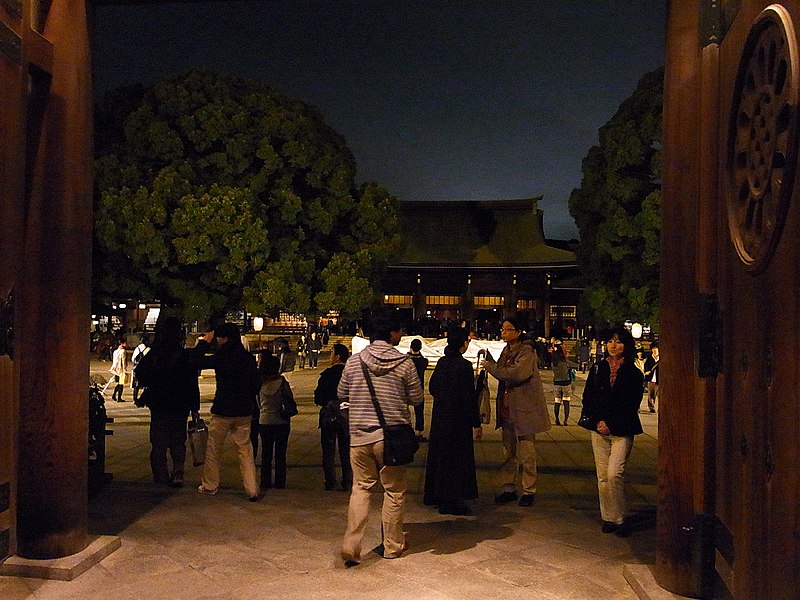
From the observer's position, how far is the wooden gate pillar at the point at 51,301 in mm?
4836

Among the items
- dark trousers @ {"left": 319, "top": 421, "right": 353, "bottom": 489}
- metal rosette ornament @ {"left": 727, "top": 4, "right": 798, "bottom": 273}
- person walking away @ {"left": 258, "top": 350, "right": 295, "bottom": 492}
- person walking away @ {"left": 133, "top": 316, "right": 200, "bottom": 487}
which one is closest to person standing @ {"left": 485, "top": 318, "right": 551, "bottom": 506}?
dark trousers @ {"left": 319, "top": 421, "right": 353, "bottom": 489}

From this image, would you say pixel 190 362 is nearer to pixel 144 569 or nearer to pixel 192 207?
pixel 144 569

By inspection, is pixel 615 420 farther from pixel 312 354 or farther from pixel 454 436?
pixel 312 354

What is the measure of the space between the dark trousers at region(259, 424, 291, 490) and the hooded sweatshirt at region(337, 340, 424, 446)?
2.50 metres

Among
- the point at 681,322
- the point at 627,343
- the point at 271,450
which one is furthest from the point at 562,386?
the point at 681,322

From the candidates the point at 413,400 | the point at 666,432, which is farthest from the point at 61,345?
the point at 666,432

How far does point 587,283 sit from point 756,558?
21519mm

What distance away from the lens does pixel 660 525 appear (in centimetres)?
463

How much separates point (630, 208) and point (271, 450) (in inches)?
622

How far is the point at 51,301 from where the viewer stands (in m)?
4.84

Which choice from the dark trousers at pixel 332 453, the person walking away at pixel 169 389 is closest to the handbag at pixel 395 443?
the dark trousers at pixel 332 453

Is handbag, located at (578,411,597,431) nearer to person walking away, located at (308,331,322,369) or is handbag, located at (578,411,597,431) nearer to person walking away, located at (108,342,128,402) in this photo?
person walking away, located at (108,342,128,402)

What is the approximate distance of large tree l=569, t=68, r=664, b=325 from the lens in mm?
19812

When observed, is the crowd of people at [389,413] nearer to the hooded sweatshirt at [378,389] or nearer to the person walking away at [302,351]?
the hooded sweatshirt at [378,389]
